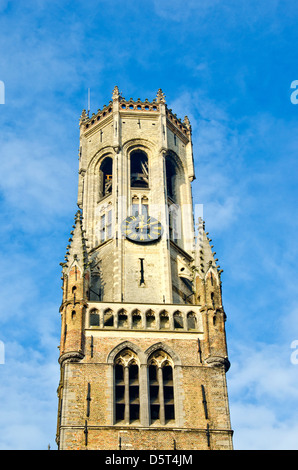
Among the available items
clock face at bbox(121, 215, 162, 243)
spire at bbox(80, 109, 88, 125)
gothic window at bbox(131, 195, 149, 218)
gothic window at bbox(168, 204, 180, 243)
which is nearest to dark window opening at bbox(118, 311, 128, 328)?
clock face at bbox(121, 215, 162, 243)

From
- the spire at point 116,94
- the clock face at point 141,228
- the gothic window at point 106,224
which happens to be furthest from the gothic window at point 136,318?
the spire at point 116,94

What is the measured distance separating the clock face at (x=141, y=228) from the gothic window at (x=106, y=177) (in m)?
3.83

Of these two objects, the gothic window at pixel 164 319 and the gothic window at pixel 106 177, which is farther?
the gothic window at pixel 106 177

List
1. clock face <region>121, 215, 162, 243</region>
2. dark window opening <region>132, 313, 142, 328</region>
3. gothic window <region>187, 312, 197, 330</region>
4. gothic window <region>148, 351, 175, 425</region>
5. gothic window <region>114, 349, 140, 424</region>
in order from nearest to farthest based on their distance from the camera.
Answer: gothic window <region>114, 349, 140, 424</region> → gothic window <region>148, 351, 175, 425</region> → dark window opening <region>132, 313, 142, 328</region> → gothic window <region>187, 312, 197, 330</region> → clock face <region>121, 215, 162, 243</region>

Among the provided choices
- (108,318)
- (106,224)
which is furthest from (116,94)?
(108,318)

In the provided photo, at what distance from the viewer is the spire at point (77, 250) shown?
43625 mm

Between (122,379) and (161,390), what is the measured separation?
192 centimetres

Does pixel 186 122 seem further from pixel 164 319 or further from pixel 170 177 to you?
pixel 164 319

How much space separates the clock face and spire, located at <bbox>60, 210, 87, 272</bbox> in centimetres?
270

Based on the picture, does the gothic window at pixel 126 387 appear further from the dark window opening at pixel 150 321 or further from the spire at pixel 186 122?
the spire at pixel 186 122

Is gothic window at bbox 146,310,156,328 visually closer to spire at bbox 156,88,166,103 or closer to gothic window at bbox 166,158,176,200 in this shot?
gothic window at bbox 166,158,176,200

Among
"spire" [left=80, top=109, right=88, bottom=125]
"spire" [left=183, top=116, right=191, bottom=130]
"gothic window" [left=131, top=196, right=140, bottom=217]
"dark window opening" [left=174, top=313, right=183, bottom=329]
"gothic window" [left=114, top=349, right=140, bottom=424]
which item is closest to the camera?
"gothic window" [left=114, top=349, right=140, bottom=424]

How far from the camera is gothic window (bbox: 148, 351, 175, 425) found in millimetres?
38250

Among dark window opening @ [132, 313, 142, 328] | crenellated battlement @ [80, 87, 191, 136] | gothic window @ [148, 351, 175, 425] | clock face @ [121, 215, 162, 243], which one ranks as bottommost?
gothic window @ [148, 351, 175, 425]
